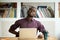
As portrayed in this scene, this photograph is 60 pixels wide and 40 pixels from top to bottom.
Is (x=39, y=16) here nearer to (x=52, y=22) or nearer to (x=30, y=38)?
(x=52, y=22)

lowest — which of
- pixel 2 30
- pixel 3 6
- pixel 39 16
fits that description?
pixel 2 30

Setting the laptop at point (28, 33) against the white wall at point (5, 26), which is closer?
the laptop at point (28, 33)

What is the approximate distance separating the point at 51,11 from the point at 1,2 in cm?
104

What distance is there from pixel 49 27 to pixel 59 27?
0.20 meters

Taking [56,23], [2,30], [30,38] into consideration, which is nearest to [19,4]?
[2,30]

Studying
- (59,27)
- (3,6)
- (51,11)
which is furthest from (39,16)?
(3,6)

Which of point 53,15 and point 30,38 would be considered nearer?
point 30,38

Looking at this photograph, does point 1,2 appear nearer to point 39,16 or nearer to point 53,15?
point 39,16

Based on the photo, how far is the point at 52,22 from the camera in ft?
9.95

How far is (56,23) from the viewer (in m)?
3.03

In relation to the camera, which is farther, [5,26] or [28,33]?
[5,26]

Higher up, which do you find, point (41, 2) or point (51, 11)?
point (41, 2)

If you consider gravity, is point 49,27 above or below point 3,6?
below

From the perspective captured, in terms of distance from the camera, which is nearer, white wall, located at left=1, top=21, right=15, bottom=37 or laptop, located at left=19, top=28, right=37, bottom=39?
laptop, located at left=19, top=28, right=37, bottom=39
